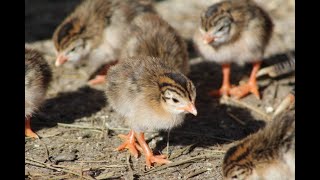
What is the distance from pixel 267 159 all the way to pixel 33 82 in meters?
2.13

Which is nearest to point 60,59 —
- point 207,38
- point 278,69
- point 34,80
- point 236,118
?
point 34,80

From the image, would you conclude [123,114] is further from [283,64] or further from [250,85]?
[283,64]

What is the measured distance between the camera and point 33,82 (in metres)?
4.83

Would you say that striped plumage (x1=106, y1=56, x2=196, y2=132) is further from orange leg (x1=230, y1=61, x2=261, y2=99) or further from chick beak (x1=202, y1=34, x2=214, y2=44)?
orange leg (x1=230, y1=61, x2=261, y2=99)

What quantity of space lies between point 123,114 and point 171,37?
110 cm

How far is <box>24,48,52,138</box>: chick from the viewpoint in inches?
189

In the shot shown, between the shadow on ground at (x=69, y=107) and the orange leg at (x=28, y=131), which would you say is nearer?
the orange leg at (x=28, y=131)

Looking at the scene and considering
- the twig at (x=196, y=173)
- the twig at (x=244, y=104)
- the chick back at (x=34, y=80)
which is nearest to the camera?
the twig at (x=196, y=173)

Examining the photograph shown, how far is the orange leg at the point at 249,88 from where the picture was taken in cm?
580

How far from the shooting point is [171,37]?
5301 millimetres

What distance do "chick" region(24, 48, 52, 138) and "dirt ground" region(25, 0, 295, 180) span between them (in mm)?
249

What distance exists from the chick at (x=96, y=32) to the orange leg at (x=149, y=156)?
1417 millimetres

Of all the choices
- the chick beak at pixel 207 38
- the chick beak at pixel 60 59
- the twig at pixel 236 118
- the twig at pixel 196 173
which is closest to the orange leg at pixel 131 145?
the twig at pixel 196 173

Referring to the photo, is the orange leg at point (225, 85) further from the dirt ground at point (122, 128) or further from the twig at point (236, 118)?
the twig at point (236, 118)
